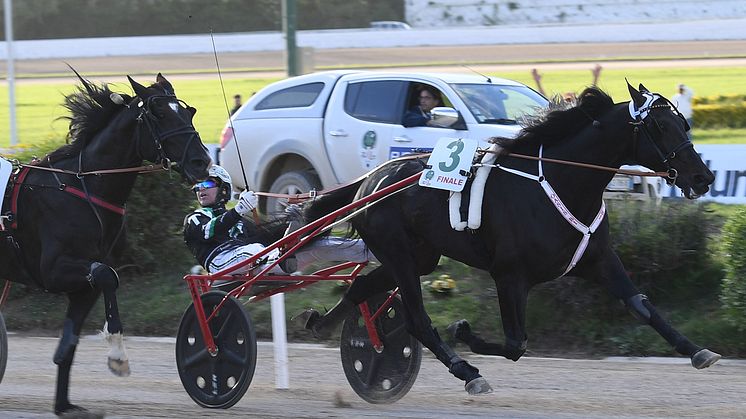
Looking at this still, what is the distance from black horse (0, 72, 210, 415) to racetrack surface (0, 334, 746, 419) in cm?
61

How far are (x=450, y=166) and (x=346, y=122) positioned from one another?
214 inches

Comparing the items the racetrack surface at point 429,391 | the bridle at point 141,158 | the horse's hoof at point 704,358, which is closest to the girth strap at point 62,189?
the bridle at point 141,158

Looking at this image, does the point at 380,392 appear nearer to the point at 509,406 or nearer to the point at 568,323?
the point at 509,406

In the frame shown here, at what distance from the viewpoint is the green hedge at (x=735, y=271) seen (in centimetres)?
775

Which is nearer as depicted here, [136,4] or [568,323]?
[568,323]

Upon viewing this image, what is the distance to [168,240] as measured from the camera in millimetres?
10367

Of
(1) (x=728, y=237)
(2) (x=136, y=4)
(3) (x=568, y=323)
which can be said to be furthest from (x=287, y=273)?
(2) (x=136, y=4)

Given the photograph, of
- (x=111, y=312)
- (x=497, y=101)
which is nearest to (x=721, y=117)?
(x=497, y=101)

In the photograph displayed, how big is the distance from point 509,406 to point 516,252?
3.28ft

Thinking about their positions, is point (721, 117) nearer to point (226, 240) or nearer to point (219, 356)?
point (226, 240)

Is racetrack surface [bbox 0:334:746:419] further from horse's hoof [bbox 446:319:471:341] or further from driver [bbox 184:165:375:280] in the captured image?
driver [bbox 184:165:375:280]

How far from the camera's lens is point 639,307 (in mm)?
5730

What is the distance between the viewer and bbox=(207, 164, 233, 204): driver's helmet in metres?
6.33

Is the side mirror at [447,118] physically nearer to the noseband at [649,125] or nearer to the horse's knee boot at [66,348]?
the noseband at [649,125]
